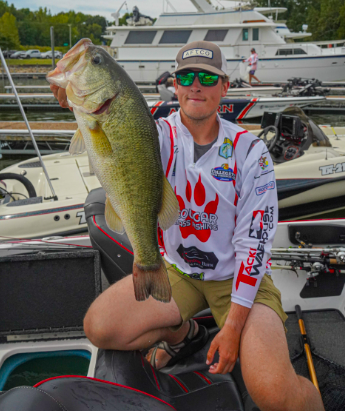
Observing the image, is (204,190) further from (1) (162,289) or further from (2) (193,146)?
(1) (162,289)

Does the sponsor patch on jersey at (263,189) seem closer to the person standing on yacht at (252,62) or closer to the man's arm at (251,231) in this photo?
the man's arm at (251,231)

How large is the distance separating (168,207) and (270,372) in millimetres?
847

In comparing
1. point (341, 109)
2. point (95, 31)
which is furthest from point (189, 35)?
point (95, 31)

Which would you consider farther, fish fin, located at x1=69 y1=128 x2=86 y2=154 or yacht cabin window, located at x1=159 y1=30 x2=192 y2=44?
yacht cabin window, located at x1=159 y1=30 x2=192 y2=44

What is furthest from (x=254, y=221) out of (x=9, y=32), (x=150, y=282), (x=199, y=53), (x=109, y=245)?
(x=9, y=32)

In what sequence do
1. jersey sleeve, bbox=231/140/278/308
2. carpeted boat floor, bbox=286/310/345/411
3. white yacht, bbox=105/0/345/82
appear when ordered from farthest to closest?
white yacht, bbox=105/0/345/82 → carpeted boat floor, bbox=286/310/345/411 → jersey sleeve, bbox=231/140/278/308

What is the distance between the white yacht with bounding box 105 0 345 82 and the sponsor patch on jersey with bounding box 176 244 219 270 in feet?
63.5

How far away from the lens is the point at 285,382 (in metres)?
1.72

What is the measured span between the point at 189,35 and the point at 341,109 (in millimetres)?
9190

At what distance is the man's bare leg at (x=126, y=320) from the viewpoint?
1993mm

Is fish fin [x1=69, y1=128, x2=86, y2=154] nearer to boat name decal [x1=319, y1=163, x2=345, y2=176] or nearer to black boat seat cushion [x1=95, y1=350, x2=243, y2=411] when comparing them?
black boat seat cushion [x1=95, y1=350, x2=243, y2=411]

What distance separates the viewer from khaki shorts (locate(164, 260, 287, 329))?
205cm

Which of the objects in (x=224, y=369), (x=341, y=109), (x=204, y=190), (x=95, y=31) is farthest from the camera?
(x=95, y=31)

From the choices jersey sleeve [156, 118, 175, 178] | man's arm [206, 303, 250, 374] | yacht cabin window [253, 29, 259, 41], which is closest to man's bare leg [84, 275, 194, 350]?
man's arm [206, 303, 250, 374]
